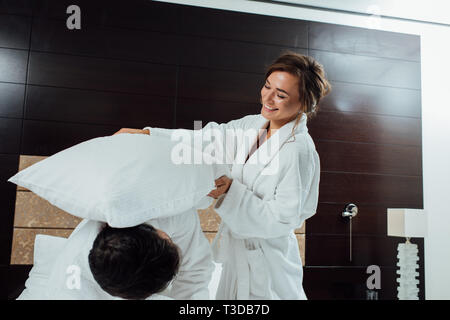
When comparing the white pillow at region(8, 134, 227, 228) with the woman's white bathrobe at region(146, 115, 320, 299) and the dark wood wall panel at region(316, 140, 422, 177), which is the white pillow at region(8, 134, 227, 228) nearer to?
the woman's white bathrobe at region(146, 115, 320, 299)

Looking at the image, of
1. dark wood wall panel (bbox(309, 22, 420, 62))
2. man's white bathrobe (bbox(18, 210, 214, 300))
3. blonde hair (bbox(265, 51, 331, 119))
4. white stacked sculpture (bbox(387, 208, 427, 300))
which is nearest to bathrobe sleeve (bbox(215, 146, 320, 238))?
man's white bathrobe (bbox(18, 210, 214, 300))

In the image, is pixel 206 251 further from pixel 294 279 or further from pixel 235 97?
pixel 235 97

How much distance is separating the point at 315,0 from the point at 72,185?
62.1 inches

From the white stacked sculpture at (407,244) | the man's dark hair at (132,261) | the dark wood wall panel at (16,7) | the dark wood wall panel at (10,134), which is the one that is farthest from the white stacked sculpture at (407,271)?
the dark wood wall panel at (16,7)

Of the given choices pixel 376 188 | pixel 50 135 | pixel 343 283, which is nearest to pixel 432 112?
pixel 376 188

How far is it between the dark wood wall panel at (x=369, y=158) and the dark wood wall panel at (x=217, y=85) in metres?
0.46

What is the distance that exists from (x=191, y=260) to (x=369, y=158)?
1.30 m

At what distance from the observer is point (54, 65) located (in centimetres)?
171

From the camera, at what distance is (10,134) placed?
1623mm

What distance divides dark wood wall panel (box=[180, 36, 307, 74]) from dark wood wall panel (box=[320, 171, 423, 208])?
0.66m

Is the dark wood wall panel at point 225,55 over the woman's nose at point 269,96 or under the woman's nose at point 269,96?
over

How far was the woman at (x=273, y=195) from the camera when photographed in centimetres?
111

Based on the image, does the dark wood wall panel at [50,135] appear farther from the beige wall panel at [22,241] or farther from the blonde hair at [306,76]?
the blonde hair at [306,76]
